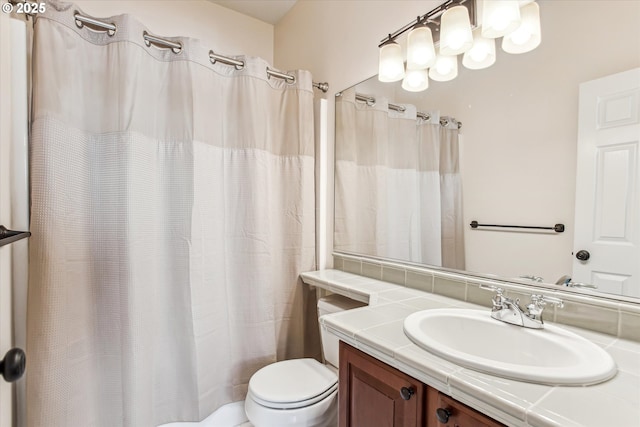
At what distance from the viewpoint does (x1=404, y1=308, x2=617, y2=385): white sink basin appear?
67cm

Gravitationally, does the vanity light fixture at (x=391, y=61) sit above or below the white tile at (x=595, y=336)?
above

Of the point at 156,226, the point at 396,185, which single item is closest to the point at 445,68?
the point at 396,185

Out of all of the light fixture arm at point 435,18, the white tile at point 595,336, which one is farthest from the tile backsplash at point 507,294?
the light fixture arm at point 435,18

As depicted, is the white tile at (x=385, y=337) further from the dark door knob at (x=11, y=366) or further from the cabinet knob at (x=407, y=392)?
the dark door knob at (x=11, y=366)

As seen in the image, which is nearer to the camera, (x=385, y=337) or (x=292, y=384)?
(x=385, y=337)

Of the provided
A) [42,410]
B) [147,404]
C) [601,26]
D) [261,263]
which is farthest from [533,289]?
[42,410]

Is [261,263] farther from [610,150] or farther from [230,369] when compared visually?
[610,150]

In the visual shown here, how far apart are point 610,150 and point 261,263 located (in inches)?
60.1

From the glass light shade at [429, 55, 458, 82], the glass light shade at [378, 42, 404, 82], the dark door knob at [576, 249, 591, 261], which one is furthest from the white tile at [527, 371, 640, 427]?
the glass light shade at [378, 42, 404, 82]

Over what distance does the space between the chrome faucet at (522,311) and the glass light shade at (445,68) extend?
37.1 inches

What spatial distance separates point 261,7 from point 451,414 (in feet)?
8.49

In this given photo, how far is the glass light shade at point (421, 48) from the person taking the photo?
4.26 ft

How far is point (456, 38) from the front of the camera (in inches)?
45.8

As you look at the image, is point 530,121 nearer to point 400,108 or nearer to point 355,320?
point 400,108
